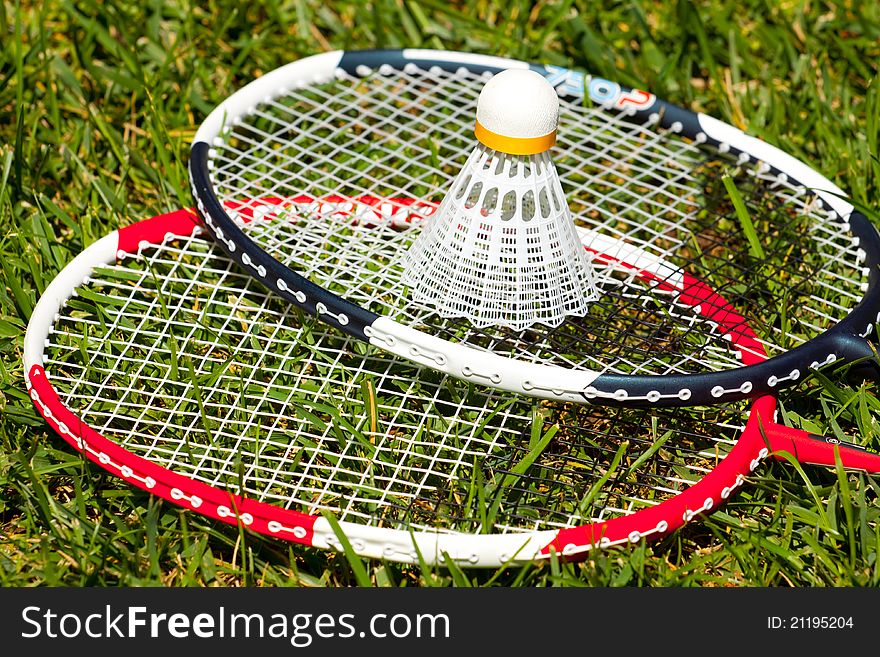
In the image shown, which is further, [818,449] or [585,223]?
[585,223]

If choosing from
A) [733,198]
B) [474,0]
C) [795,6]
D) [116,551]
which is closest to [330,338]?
[116,551]

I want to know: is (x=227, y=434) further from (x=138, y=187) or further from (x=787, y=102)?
(x=787, y=102)

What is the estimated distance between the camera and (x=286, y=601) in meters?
2.54

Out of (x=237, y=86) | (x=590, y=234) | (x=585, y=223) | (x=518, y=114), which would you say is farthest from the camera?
(x=237, y=86)

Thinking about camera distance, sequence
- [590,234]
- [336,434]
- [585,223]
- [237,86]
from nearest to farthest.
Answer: [336,434] < [590,234] < [585,223] < [237,86]

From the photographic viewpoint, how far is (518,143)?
2697mm

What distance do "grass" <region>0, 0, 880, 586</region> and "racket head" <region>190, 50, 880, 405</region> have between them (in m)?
0.26

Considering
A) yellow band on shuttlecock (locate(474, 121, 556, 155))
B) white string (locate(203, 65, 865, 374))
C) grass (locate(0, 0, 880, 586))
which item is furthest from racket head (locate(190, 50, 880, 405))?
yellow band on shuttlecock (locate(474, 121, 556, 155))

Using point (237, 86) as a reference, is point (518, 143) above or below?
above

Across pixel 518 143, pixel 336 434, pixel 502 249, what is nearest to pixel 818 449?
pixel 502 249

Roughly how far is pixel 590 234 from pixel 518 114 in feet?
2.19

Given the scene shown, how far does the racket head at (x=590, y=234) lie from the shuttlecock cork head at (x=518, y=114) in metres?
0.42

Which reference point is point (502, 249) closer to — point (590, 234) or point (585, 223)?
point (590, 234)

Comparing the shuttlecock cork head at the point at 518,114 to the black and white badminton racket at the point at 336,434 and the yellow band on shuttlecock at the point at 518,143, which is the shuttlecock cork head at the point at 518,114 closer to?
the yellow band on shuttlecock at the point at 518,143
